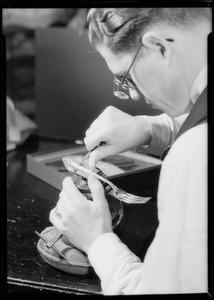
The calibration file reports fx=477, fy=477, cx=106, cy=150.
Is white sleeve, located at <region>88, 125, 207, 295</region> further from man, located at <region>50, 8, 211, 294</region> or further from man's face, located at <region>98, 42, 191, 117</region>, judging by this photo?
man's face, located at <region>98, 42, 191, 117</region>

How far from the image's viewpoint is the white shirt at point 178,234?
870 mm

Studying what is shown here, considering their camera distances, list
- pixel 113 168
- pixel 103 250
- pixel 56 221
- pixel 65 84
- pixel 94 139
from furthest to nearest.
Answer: pixel 65 84, pixel 113 168, pixel 94 139, pixel 56 221, pixel 103 250

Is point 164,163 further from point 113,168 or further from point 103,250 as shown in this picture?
point 113,168

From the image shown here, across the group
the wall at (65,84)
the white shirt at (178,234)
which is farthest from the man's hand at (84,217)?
the wall at (65,84)

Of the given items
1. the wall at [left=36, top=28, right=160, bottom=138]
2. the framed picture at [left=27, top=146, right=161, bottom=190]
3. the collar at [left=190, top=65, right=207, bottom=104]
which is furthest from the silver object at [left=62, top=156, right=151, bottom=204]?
the wall at [left=36, top=28, right=160, bottom=138]

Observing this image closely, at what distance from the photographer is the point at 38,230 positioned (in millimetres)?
1234

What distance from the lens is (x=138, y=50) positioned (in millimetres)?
956

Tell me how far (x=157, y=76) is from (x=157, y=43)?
0.07 metres

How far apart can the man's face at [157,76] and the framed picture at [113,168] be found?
36 centimetres

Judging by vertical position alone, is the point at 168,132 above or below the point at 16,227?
above

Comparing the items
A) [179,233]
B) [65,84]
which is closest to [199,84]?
[179,233]
